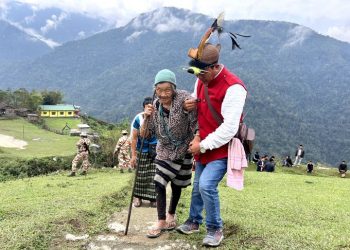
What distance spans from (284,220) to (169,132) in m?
3.60

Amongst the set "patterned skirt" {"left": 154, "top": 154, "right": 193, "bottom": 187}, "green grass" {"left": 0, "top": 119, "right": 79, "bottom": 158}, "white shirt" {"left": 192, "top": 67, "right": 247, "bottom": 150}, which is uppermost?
"white shirt" {"left": 192, "top": 67, "right": 247, "bottom": 150}

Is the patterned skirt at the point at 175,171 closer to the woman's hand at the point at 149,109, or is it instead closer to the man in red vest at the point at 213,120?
the man in red vest at the point at 213,120

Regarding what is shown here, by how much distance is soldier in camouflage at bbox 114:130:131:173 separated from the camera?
18203 millimetres

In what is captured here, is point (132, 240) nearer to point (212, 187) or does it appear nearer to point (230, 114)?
point (212, 187)

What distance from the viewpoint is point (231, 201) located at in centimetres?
1096

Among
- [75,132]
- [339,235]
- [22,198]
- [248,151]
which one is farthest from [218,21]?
[75,132]

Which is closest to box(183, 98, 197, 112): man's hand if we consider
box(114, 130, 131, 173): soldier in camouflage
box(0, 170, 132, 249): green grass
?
box(0, 170, 132, 249): green grass

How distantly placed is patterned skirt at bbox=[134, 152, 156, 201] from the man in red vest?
8.01 feet

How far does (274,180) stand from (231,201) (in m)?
7.87

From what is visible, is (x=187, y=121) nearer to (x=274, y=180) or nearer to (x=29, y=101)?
(x=274, y=180)

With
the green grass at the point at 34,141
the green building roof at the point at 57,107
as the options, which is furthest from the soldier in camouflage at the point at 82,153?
the green building roof at the point at 57,107

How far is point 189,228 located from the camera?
265 inches

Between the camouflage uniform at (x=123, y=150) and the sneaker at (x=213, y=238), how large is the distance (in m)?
12.3

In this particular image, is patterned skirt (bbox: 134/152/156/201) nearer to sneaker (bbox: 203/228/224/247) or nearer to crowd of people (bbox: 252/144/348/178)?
sneaker (bbox: 203/228/224/247)
